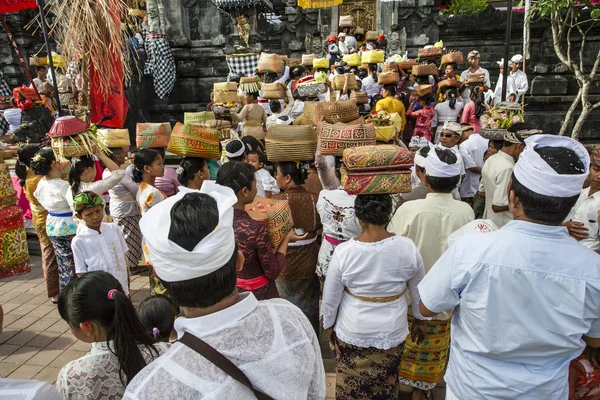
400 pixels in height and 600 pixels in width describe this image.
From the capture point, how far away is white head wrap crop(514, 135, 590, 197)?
1452 millimetres

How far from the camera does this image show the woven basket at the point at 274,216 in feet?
8.39

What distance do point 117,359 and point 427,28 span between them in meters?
14.0

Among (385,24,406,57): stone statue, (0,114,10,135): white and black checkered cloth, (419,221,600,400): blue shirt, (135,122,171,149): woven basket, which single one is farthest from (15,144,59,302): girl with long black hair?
(385,24,406,57): stone statue

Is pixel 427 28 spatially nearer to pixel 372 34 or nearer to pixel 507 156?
pixel 372 34

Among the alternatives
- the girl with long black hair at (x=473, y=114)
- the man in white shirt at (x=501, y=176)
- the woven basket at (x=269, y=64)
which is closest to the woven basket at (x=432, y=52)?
the girl with long black hair at (x=473, y=114)

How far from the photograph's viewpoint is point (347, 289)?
7.82 ft

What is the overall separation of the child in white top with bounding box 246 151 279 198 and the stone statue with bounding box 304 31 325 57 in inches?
401

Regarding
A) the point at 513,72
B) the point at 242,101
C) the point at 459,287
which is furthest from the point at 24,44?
the point at 459,287

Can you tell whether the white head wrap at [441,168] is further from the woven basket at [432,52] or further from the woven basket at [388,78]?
the woven basket at [432,52]

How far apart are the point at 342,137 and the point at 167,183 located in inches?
77.5

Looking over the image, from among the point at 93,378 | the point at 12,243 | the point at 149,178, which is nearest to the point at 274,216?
the point at 93,378

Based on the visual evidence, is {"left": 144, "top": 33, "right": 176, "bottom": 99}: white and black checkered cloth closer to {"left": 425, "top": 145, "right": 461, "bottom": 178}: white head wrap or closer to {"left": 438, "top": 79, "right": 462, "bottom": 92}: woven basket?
{"left": 438, "top": 79, "right": 462, "bottom": 92}: woven basket

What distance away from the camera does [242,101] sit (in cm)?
739

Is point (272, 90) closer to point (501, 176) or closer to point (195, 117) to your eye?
point (195, 117)
